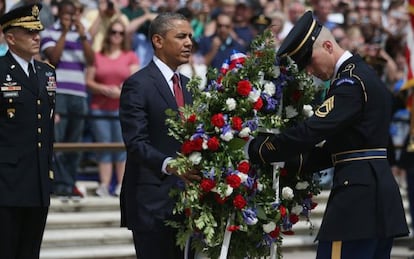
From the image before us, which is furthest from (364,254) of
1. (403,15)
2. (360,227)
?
(403,15)

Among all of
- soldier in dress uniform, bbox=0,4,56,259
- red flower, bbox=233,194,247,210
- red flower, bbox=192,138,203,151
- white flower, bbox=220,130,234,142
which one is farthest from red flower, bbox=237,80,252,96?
soldier in dress uniform, bbox=0,4,56,259

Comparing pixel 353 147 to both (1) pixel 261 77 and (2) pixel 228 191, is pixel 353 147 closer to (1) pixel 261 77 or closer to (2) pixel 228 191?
(1) pixel 261 77

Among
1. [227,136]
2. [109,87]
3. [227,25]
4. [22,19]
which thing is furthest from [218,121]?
[227,25]

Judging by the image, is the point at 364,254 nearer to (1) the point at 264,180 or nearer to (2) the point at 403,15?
(1) the point at 264,180

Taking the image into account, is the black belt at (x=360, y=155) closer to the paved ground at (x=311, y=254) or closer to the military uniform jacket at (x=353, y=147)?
the military uniform jacket at (x=353, y=147)

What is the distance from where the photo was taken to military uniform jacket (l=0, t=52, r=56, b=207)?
22.0ft

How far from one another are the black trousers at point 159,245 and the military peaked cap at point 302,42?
1.33 m

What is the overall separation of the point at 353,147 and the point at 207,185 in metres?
0.91

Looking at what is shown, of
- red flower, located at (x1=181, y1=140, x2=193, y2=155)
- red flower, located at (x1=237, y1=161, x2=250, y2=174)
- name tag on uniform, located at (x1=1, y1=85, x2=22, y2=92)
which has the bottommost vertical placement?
red flower, located at (x1=237, y1=161, x2=250, y2=174)

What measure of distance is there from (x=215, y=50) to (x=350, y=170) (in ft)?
19.5

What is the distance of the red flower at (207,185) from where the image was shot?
6.00 meters

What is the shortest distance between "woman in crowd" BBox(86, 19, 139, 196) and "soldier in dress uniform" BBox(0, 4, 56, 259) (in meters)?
3.96

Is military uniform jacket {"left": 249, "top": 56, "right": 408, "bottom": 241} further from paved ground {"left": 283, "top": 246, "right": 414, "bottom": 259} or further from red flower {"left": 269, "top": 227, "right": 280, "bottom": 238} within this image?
paved ground {"left": 283, "top": 246, "right": 414, "bottom": 259}

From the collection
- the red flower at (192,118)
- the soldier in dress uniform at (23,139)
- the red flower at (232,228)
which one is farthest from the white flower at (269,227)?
the soldier in dress uniform at (23,139)
